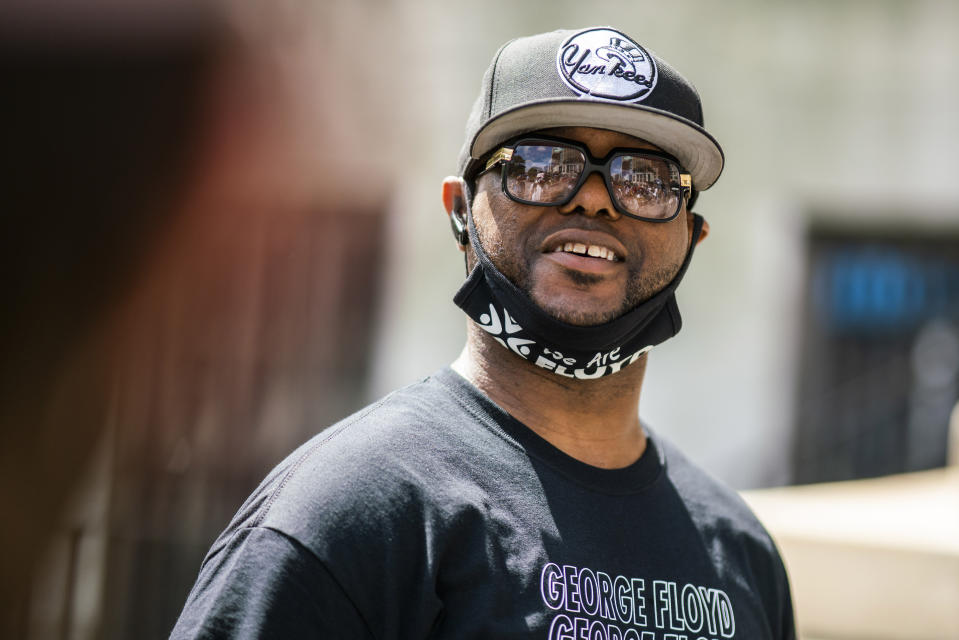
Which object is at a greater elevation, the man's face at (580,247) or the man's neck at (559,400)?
the man's face at (580,247)

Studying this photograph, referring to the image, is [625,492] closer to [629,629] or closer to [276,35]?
[629,629]

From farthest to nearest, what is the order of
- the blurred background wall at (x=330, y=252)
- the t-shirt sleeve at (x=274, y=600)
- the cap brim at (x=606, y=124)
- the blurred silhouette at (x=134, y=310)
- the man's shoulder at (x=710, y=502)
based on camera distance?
the blurred background wall at (x=330, y=252), the blurred silhouette at (x=134, y=310), the man's shoulder at (x=710, y=502), the cap brim at (x=606, y=124), the t-shirt sleeve at (x=274, y=600)

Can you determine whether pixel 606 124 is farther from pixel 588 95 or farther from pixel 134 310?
pixel 134 310

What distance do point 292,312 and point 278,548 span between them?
518 cm

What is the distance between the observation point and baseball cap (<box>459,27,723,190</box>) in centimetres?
186

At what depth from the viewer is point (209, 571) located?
156 cm

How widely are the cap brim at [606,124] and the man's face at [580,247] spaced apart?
4cm

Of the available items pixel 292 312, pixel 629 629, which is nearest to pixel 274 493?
pixel 629 629

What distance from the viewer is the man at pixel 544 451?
1.55 metres

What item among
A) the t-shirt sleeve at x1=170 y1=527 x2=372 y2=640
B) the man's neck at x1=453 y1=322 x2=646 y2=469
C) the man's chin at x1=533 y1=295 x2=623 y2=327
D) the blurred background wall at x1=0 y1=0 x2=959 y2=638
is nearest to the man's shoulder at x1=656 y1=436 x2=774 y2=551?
the man's neck at x1=453 y1=322 x2=646 y2=469

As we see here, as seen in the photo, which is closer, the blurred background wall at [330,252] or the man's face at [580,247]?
the man's face at [580,247]

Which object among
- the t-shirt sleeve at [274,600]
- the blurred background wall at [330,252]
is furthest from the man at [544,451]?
the blurred background wall at [330,252]

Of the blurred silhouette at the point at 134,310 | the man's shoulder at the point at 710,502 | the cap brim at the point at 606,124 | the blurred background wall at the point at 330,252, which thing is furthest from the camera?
the blurred background wall at the point at 330,252

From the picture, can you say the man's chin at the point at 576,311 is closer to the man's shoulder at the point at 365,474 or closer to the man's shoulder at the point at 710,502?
the man's shoulder at the point at 365,474
